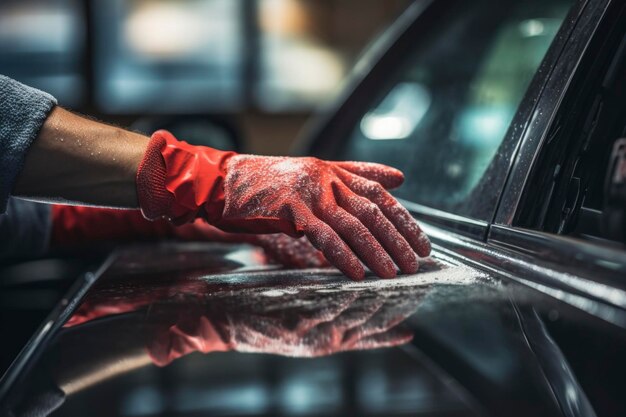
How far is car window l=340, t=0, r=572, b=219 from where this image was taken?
1.38m

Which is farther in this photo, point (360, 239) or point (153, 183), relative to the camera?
point (153, 183)

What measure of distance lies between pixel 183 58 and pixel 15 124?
757 cm

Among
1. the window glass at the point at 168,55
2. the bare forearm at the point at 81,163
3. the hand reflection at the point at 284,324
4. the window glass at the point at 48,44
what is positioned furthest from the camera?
the window glass at the point at 168,55

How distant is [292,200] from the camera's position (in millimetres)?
1196

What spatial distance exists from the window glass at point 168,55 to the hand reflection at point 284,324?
7.76m

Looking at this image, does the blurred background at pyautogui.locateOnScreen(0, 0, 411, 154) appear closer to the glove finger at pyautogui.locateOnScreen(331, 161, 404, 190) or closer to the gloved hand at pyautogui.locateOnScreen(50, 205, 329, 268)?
the gloved hand at pyautogui.locateOnScreen(50, 205, 329, 268)

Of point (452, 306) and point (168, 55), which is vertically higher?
point (168, 55)

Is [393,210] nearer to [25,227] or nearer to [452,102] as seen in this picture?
[452,102]

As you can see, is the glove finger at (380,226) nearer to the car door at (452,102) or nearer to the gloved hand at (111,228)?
the car door at (452,102)

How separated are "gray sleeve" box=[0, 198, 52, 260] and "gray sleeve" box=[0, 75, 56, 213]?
0.70m

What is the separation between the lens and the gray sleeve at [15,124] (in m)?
1.19

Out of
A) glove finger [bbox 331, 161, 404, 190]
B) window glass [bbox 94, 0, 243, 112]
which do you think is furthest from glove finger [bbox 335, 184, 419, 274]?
window glass [bbox 94, 0, 243, 112]

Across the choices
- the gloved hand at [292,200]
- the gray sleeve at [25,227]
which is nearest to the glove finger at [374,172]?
the gloved hand at [292,200]

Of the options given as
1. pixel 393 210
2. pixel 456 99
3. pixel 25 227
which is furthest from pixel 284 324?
pixel 25 227
